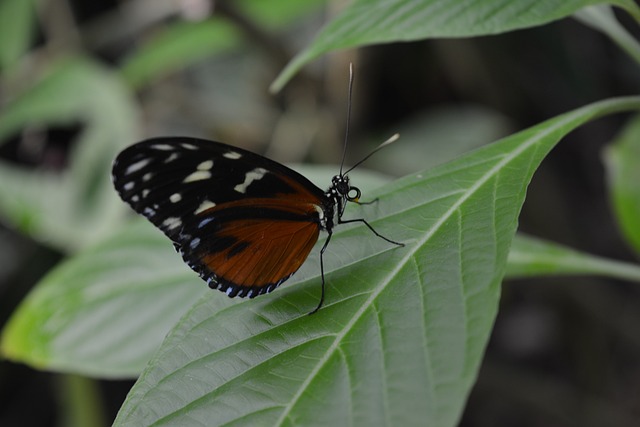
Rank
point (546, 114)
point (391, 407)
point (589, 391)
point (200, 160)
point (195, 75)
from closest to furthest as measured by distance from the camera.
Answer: point (391, 407) → point (200, 160) → point (589, 391) → point (546, 114) → point (195, 75)

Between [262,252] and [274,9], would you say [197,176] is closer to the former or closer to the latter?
[262,252]

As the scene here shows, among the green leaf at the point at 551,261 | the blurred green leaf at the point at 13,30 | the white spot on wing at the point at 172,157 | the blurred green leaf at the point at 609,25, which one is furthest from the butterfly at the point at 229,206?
the blurred green leaf at the point at 13,30

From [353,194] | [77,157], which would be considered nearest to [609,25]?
[353,194]

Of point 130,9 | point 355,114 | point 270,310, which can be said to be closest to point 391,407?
point 270,310

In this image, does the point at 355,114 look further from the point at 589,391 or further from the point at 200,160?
the point at 200,160

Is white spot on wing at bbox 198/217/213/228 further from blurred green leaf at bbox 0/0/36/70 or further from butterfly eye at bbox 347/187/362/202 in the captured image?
blurred green leaf at bbox 0/0/36/70

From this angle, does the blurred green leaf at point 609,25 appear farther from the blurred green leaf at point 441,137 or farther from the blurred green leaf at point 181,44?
the blurred green leaf at point 181,44
